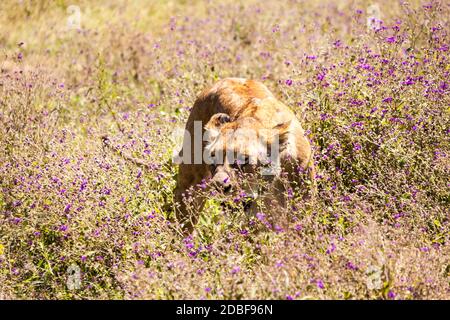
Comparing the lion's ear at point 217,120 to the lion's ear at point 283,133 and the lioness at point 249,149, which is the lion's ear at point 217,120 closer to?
the lioness at point 249,149

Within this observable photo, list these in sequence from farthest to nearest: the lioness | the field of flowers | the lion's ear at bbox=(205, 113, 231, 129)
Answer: the lion's ear at bbox=(205, 113, 231, 129) → the lioness → the field of flowers

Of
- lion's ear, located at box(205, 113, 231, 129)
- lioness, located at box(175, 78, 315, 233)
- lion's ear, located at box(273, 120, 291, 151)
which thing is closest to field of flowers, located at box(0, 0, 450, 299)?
lioness, located at box(175, 78, 315, 233)

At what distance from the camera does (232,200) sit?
469 centimetres

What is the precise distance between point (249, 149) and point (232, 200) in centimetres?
47

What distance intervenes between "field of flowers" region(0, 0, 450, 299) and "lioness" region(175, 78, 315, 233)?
21 cm

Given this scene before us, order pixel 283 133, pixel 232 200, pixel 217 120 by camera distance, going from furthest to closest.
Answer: pixel 217 120, pixel 283 133, pixel 232 200

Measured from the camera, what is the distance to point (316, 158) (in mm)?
5598

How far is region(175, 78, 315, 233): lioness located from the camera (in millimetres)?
4766

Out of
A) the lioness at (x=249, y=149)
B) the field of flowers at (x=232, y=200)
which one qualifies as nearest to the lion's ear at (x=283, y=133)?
the lioness at (x=249, y=149)

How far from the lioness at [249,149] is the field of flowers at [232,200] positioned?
0.21 meters

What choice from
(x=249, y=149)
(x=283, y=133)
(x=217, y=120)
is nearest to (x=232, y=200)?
(x=249, y=149)

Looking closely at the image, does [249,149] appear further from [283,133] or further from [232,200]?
[232,200]

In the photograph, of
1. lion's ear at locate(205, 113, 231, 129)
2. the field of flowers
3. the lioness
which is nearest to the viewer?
the field of flowers

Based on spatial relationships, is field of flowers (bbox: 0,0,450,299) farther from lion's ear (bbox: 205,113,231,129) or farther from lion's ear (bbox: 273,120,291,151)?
lion's ear (bbox: 205,113,231,129)
